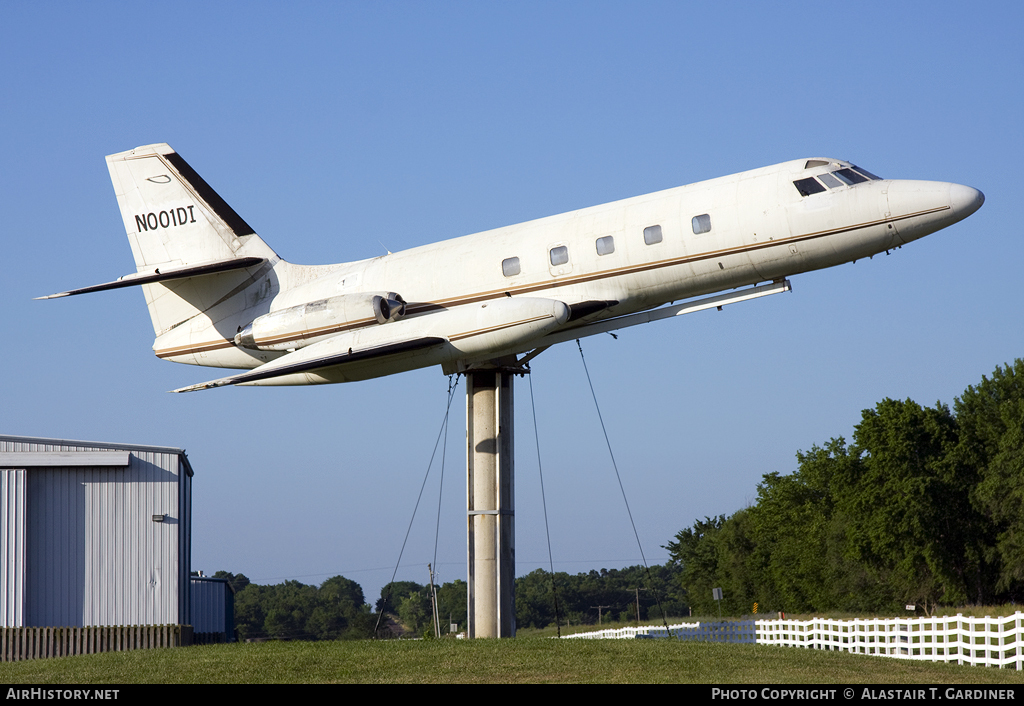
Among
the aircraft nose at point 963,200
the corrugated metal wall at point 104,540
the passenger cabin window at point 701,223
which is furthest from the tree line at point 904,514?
the aircraft nose at point 963,200

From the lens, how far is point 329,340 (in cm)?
2675

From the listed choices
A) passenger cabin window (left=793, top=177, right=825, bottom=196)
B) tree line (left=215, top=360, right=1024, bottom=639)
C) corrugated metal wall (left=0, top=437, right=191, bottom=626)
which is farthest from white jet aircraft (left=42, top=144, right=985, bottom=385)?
tree line (left=215, top=360, right=1024, bottom=639)

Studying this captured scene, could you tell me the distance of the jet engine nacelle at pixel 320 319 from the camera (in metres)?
26.5

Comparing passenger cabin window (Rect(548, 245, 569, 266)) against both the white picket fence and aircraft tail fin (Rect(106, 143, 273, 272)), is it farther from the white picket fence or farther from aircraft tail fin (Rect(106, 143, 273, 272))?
aircraft tail fin (Rect(106, 143, 273, 272))

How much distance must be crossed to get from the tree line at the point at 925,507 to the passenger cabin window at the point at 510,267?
1617 inches

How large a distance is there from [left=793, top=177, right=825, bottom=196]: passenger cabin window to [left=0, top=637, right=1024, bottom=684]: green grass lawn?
9463mm

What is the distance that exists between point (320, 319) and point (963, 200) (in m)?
14.4

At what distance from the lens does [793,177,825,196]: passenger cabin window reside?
23.8 m

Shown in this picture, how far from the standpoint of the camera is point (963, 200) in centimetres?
2311

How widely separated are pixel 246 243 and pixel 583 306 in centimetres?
1020

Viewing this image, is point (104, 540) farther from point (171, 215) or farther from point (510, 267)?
point (510, 267)

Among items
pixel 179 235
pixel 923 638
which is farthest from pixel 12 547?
pixel 923 638
